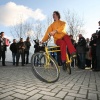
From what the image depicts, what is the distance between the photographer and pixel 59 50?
19.6 feet

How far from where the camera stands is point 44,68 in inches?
213

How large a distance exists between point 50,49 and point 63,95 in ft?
7.01

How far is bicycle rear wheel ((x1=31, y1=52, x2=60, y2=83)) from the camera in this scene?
5.28 meters

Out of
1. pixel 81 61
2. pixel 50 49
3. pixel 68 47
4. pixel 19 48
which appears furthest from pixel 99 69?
pixel 19 48

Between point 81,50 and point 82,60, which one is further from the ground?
point 81,50

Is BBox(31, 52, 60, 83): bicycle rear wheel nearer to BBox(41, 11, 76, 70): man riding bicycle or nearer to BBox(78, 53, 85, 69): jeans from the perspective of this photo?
BBox(41, 11, 76, 70): man riding bicycle

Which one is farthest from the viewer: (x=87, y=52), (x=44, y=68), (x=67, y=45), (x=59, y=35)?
(x=87, y=52)

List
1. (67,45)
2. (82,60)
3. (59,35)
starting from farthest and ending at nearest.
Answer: (82,60)
(67,45)
(59,35)

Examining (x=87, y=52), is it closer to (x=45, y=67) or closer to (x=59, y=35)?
(x=59, y=35)

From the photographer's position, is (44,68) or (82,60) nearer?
(44,68)

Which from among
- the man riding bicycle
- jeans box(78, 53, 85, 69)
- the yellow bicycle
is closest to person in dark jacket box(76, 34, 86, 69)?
jeans box(78, 53, 85, 69)

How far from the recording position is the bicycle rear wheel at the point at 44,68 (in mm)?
5277

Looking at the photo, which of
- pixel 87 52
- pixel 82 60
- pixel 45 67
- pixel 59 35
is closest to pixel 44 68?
pixel 45 67

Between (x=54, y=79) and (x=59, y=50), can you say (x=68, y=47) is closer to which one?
(x=59, y=50)
